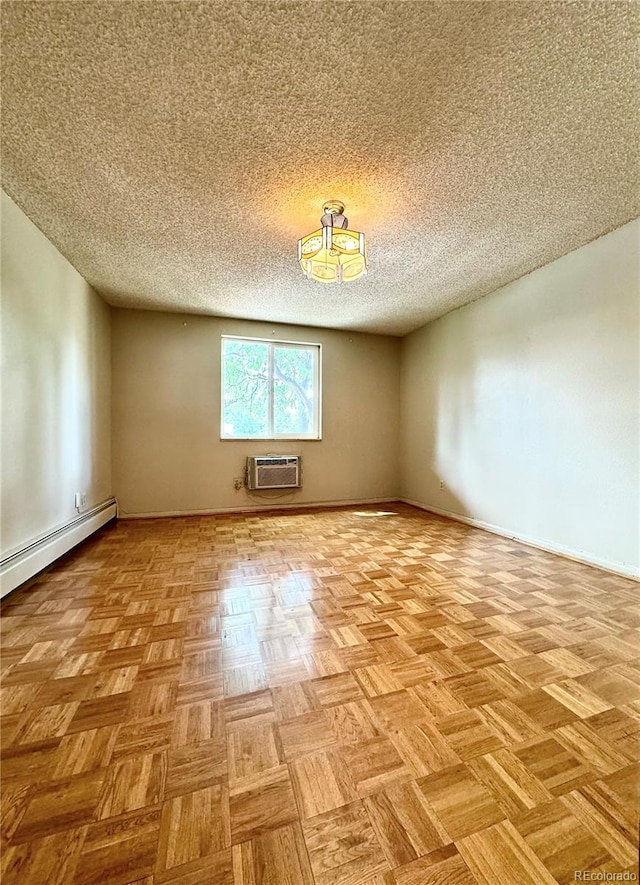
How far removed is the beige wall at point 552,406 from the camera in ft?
8.29

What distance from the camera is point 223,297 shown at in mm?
3865

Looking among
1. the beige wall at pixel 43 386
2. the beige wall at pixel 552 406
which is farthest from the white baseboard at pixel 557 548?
the beige wall at pixel 43 386

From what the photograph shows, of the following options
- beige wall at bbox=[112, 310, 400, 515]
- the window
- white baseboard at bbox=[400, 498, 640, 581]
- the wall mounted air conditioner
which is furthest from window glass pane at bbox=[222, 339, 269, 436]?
white baseboard at bbox=[400, 498, 640, 581]

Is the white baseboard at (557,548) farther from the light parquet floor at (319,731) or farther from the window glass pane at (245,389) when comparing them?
the window glass pane at (245,389)

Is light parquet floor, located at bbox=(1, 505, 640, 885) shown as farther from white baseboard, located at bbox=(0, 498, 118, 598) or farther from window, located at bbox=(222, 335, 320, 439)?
window, located at bbox=(222, 335, 320, 439)

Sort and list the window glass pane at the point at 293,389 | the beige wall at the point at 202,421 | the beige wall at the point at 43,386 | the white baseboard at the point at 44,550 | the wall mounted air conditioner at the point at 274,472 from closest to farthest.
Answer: the white baseboard at the point at 44,550
the beige wall at the point at 43,386
the beige wall at the point at 202,421
the wall mounted air conditioner at the point at 274,472
the window glass pane at the point at 293,389

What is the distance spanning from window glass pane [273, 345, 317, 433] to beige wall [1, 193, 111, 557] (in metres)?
2.17

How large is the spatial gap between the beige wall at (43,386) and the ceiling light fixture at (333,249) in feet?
6.35

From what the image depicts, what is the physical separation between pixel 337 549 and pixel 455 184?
109 inches

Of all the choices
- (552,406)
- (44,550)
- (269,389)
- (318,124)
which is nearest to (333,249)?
(318,124)

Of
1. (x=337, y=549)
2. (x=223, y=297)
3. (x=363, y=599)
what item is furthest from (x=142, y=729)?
(x=223, y=297)

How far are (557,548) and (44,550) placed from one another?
4091mm

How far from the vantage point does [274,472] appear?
4.70 meters

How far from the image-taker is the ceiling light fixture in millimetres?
2211
